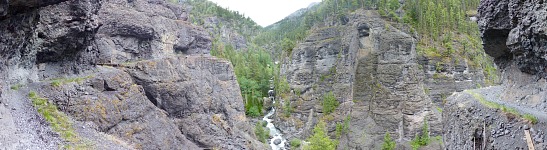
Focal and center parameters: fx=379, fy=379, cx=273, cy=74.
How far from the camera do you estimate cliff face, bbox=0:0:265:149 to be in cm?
1792

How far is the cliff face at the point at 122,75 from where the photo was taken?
1792 centimetres

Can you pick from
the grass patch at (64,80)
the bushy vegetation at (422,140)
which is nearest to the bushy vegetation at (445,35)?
the bushy vegetation at (422,140)

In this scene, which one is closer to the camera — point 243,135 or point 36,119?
point 36,119

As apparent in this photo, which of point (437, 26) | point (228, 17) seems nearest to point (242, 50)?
point (228, 17)

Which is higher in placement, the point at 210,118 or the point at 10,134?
the point at 10,134

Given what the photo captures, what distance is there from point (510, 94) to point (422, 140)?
2736cm

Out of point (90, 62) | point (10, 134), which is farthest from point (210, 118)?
point (10, 134)

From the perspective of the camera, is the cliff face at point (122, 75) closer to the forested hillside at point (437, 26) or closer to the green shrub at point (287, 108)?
the green shrub at point (287, 108)

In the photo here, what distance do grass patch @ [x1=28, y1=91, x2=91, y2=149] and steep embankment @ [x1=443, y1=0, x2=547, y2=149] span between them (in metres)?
16.9

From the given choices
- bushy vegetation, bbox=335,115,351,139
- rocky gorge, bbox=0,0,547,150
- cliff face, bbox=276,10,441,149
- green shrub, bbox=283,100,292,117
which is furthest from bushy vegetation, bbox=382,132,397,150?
green shrub, bbox=283,100,292,117

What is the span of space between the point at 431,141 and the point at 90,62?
35162 millimetres

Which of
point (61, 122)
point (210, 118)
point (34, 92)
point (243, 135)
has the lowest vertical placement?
point (243, 135)

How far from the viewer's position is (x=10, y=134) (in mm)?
13766

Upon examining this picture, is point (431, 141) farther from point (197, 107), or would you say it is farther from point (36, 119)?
point (36, 119)
